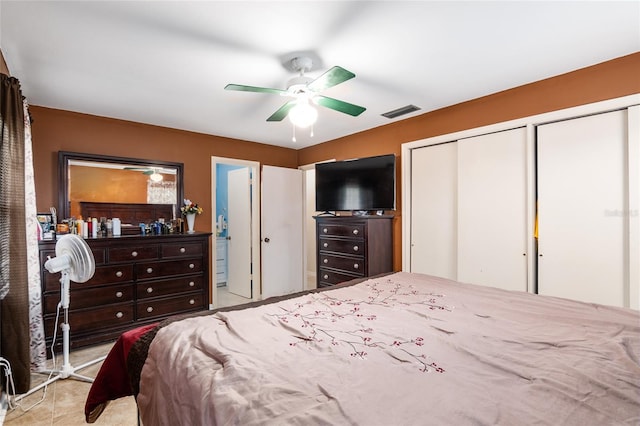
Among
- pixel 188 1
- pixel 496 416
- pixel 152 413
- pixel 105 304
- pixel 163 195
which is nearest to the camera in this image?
pixel 496 416

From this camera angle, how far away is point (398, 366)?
3.28ft

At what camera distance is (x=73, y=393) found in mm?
2281

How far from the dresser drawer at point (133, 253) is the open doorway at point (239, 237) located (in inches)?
40.0

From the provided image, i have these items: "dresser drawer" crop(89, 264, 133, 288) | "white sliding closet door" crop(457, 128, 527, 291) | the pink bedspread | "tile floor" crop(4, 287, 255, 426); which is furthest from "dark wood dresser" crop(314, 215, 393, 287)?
"tile floor" crop(4, 287, 255, 426)

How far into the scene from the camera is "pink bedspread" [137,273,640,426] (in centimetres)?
79

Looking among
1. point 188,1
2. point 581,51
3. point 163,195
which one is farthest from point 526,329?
point 163,195

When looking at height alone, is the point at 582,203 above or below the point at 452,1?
below

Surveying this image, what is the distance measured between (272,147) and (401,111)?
2285mm

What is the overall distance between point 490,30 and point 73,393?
12.5 ft

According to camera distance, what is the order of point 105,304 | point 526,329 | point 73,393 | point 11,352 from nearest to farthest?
point 526,329
point 11,352
point 73,393
point 105,304

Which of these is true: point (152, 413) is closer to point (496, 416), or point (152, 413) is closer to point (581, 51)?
point (496, 416)

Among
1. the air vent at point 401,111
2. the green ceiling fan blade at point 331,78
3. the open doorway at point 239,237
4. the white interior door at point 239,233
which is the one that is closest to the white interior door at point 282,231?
the open doorway at point 239,237

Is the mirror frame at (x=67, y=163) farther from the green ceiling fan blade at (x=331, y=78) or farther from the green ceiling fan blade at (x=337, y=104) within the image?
the green ceiling fan blade at (x=331, y=78)

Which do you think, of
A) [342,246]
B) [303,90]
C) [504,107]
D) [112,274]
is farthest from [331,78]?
[112,274]
